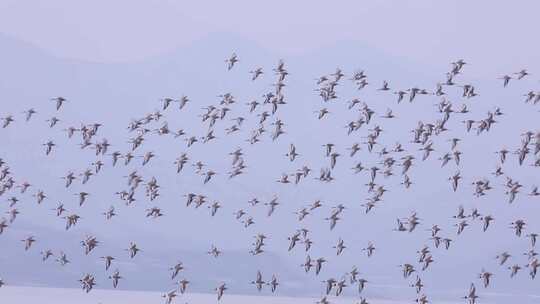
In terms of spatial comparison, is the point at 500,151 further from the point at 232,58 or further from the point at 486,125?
the point at 232,58

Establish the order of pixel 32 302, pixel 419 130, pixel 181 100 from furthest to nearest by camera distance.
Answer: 1. pixel 32 302
2. pixel 181 100
3. pixel 419 130

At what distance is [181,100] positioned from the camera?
87.4 metres

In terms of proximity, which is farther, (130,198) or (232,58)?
(232,58)

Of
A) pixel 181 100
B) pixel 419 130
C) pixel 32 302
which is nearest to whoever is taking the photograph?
pixel 419 130

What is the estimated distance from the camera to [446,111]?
85.1 meters

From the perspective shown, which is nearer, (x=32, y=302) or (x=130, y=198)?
(x=130, y=198)

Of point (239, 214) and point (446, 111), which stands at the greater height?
point (446, 111)

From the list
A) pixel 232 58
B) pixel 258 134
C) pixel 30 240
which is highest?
pixel 232 58

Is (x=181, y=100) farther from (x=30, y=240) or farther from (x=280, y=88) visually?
(x=30, y=240)

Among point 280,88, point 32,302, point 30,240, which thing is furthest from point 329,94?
point 32,302

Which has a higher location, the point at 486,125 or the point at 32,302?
the point at 32,302

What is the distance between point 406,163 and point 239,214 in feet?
41.7

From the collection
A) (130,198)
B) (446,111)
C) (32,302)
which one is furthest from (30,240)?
(32,302)

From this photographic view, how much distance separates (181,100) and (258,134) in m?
6.31
